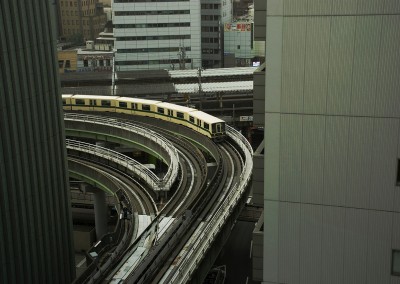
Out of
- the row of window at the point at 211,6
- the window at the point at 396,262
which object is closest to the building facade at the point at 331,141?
the window at the point at 396,262

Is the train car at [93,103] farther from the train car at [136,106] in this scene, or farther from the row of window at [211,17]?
the row of window at [211,17]

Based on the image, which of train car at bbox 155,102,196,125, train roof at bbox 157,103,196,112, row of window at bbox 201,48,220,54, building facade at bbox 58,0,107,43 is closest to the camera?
train car at bbox 155,102,196,125

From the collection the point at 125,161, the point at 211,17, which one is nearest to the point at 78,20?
the point at 211,17

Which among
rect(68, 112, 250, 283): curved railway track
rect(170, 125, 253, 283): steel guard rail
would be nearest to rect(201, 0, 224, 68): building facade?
rect(68, 112, 250, 283): curved railway track

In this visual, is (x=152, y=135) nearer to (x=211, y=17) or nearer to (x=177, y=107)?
(x=177, y=107)

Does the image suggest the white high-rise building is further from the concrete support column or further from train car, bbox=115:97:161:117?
the concrete support column

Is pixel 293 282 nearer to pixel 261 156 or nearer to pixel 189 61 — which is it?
pixel 261 156
